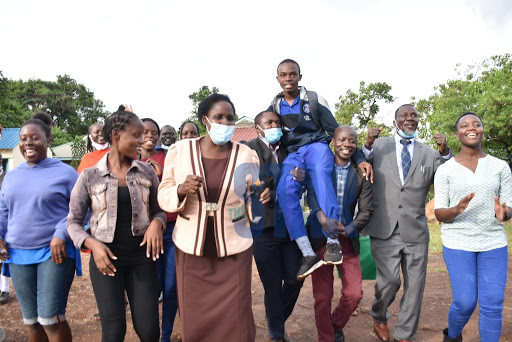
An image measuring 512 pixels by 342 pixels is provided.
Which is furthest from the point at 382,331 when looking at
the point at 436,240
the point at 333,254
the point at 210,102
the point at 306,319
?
the point at 436,240

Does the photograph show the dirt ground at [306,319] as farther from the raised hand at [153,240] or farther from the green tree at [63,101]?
the green tree at [63,101]

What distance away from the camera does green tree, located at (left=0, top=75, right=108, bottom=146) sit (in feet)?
136

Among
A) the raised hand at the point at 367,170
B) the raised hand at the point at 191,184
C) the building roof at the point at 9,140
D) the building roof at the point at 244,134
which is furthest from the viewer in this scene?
the building roof at the point at 9,140

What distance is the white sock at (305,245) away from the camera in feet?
12.0

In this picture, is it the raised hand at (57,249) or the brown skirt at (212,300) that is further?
the raised hand at (57,249)

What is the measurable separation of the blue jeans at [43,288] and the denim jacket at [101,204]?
0.53m

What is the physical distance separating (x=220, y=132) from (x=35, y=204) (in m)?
1.60

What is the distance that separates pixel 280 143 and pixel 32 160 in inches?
89.5

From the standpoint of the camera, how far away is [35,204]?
3098 millimetres

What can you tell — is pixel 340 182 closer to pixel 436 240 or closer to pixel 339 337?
pixel 339 337

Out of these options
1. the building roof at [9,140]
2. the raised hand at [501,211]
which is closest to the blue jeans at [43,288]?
the raised hand at [501,211]

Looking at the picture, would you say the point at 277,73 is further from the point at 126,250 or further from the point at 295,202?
the point at 126,250

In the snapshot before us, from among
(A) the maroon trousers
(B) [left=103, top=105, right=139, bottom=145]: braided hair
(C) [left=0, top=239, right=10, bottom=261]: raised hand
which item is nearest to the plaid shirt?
(A) the maroon trousers

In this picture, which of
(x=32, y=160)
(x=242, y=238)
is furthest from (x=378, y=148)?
(x=32, y=160)
